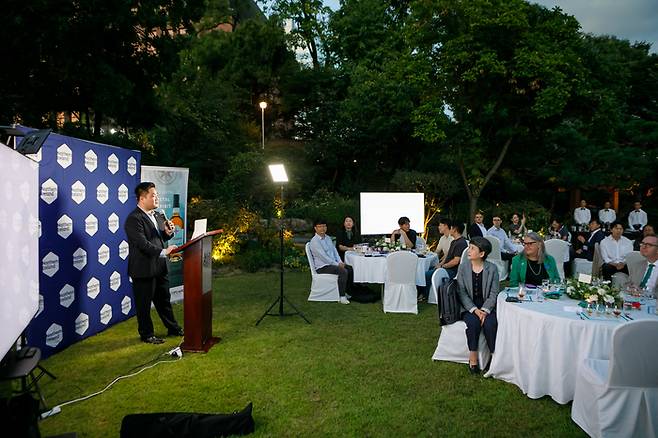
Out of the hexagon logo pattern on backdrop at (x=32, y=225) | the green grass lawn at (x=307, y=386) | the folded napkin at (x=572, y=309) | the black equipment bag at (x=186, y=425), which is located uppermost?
the hexagon logo pattern on backdrop at (x=32, y=225)

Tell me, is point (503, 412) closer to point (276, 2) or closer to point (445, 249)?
point (445, 249)

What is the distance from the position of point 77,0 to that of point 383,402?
8528 millimetres

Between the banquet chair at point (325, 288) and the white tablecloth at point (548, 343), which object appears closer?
the white tablecloth at point (548, 343)

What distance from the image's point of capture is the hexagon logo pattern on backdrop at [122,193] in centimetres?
617

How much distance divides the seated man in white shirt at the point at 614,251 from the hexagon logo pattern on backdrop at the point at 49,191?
774 centimetres

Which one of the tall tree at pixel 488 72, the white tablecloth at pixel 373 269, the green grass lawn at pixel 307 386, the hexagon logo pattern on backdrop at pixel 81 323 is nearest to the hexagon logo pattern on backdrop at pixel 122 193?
the hexagon logo pattern on backdrop at pixel 81 323

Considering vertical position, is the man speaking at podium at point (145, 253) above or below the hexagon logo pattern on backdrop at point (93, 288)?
above

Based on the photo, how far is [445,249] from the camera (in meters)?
7.71

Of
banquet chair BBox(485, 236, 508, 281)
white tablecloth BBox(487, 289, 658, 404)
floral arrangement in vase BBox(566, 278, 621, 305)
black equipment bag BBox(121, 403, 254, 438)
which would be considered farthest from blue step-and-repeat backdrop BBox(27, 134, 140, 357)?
banquet chair BBox(485, 236, 508, 281)

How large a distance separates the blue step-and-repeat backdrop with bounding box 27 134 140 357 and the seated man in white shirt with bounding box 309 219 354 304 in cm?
283

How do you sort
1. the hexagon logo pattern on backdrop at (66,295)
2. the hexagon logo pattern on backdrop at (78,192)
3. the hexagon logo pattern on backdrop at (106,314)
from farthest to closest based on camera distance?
1. the hexagon logo pattern on backdrop at (106,314)
2. the hexagon logo pattern on backdrop at (78,192)
3. the hexagon logo pattern on backdrop at (66,295)

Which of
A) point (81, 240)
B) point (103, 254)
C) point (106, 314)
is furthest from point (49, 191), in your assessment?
point (106, 314)

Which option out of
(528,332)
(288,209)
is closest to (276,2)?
(288,209)

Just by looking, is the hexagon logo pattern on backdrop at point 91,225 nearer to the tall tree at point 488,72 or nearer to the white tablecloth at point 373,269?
the white tablecloth at point 373,269
